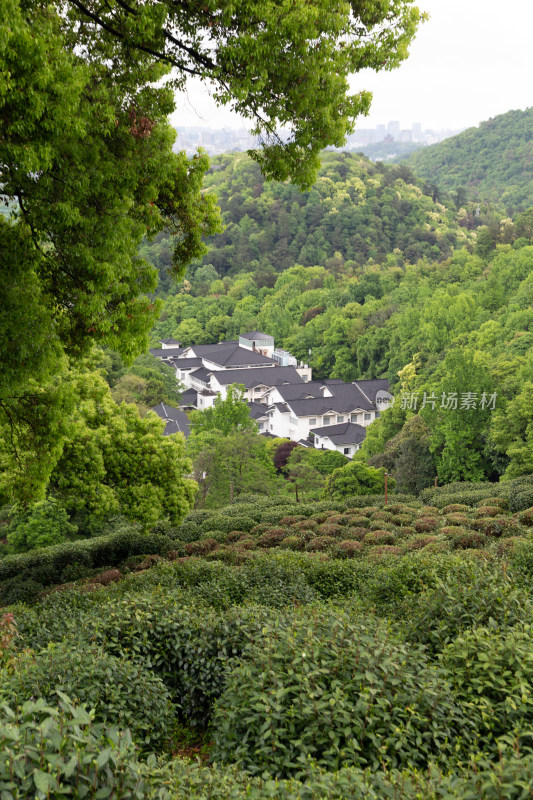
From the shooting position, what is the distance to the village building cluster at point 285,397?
53.4 m

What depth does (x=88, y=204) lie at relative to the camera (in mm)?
5738

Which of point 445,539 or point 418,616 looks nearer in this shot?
point 418,616

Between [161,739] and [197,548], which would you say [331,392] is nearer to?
[197,548]

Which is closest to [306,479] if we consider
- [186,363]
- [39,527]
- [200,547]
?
[39,527]

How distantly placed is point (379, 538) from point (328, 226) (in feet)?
357

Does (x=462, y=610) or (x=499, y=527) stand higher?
(x=462, y=610)

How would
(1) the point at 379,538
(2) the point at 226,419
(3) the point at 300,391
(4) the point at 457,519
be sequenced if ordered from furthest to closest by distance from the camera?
(3) the point at 300,391
(2) the point at 226,419
(4) the point at 457,519
(1) the point at 379,538

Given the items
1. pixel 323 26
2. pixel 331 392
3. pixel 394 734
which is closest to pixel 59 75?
pixel 323 26

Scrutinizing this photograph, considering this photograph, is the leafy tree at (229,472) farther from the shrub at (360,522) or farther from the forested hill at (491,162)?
the forested hill at (491,162)

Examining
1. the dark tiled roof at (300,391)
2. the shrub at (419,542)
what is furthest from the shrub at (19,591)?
the dark tiled roof at (300,391)

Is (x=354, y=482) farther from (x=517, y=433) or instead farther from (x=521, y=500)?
(x=521, y=500)

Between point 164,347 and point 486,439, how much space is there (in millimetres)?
58744

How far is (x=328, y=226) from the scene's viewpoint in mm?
115500

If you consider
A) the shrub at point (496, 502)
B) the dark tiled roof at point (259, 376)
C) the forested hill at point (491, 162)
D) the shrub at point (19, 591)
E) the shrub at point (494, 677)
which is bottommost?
the shrub at point (19, 591)
